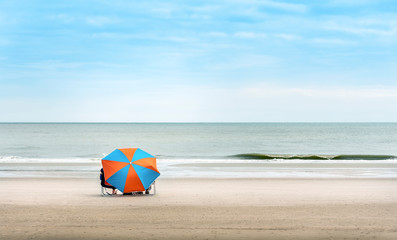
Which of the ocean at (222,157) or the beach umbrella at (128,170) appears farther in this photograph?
the ocean at (222,157)

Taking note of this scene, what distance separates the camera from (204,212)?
1098 centimetres

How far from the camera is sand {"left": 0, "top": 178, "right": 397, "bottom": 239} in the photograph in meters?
8.91

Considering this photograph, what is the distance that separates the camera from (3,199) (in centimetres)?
1291

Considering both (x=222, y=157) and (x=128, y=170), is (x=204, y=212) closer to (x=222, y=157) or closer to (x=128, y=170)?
(x=128, y=170)

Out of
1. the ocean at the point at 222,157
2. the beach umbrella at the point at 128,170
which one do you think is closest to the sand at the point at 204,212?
the beach umbrella at the point at 128,170

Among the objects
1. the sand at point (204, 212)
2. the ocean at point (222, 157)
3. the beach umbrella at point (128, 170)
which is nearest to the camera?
the sand at point (204, 212)

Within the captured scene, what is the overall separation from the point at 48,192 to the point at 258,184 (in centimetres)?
757

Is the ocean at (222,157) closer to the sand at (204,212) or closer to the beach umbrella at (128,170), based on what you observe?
the sand at (204,212)

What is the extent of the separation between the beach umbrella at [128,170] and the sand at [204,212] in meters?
0.43

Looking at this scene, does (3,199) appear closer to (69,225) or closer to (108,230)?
(69,225)

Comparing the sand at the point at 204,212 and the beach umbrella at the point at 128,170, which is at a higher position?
the beach umbrella at the point at 128,170

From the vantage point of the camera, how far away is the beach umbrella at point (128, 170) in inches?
488

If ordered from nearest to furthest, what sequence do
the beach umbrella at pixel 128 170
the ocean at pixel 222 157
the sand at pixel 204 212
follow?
the sand at pixel 204 212
the beach umbrella at pixel 128 170
the ocean at pixel 222 157

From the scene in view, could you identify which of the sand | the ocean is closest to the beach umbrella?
the sand
